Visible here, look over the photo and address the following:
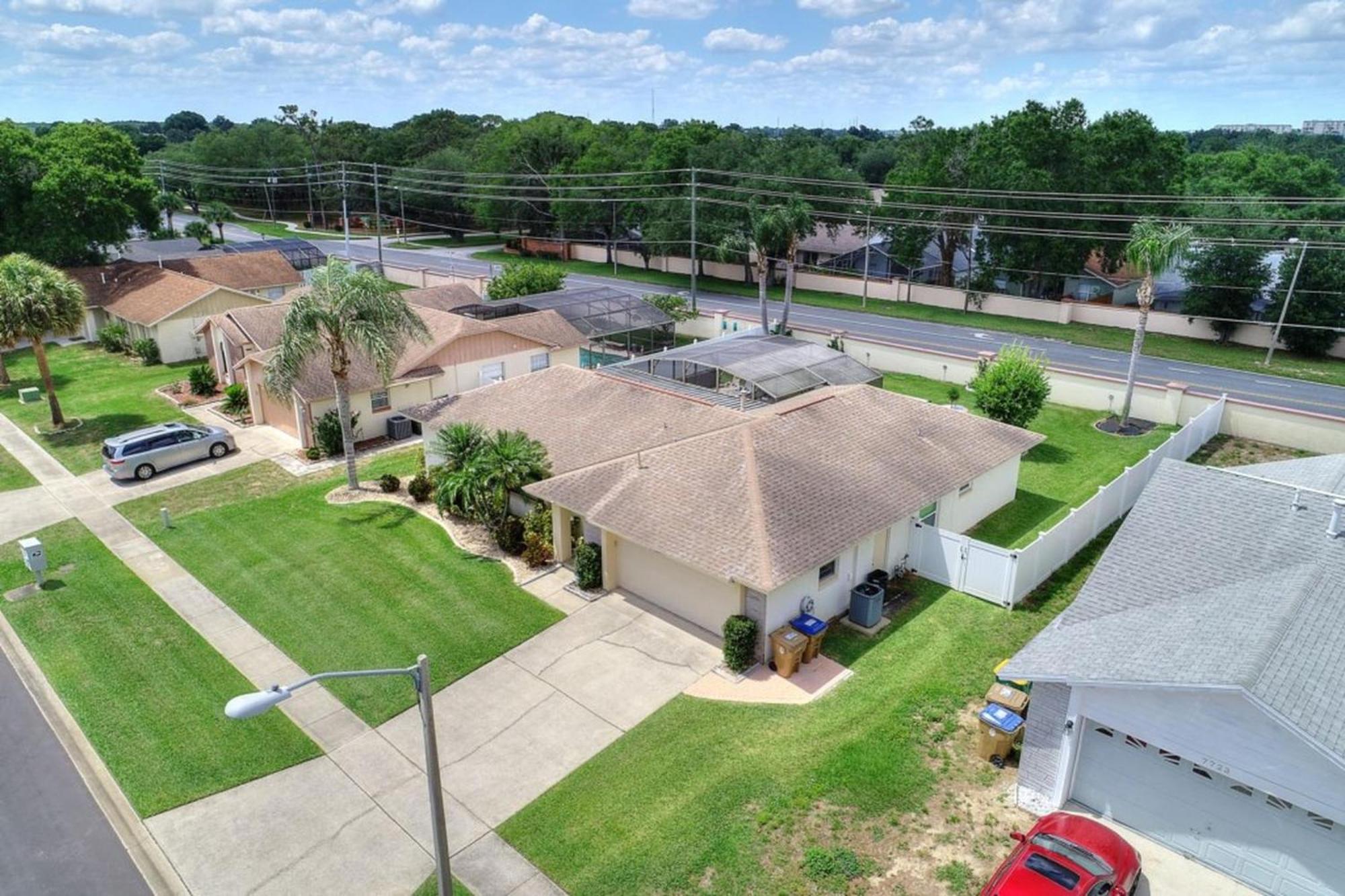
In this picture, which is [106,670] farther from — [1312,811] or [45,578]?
[1312,811]

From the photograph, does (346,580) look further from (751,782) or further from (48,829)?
(751,782)

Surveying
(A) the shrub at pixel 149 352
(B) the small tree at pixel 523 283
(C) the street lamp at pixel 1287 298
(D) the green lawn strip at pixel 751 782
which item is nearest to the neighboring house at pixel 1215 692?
(D) the green lawn strip at pixel 751 782

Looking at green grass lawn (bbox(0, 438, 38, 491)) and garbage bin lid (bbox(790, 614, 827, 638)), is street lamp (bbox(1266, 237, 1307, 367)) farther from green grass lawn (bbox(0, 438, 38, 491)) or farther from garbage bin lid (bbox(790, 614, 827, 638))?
green grass lawn (bbox(0, 438, 38, 491))

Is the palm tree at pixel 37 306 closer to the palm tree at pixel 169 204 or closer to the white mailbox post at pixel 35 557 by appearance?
the white mailbox post at pixel 35 557

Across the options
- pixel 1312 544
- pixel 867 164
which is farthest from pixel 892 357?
pixel 867 164

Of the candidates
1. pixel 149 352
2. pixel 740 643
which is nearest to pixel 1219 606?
pixel 740 643
